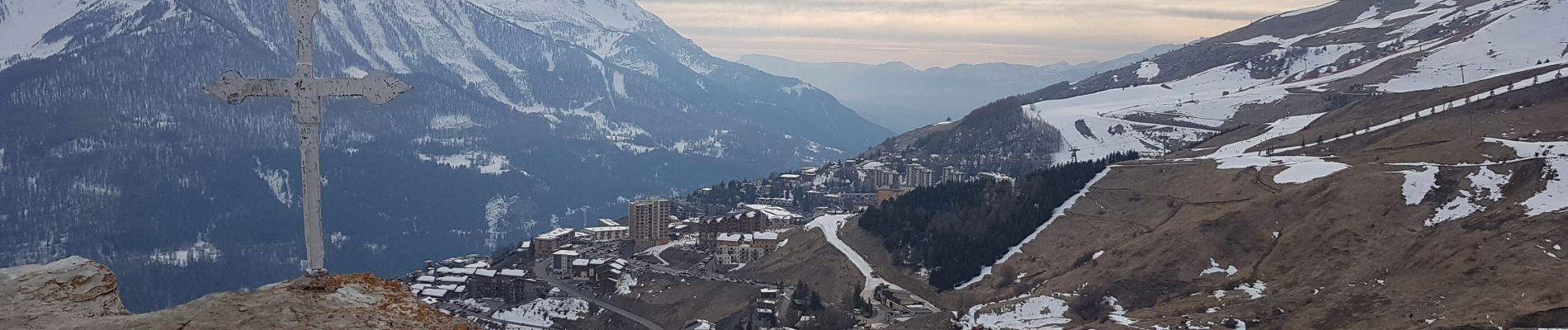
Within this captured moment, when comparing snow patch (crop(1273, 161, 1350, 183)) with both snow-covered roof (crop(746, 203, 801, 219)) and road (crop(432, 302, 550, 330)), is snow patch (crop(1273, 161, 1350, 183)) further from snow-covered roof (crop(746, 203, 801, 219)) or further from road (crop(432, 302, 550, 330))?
snow-covered roof (crop(746, 203, 801, 219))

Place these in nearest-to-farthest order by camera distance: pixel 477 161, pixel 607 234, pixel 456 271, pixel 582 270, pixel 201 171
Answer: pixel 582 270
pixel 456 271
pixel 607 234
pixel 201 171
pixel 477 161

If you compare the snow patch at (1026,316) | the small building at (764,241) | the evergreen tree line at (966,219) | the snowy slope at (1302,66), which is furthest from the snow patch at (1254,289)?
the snowy slope at (1302,66)

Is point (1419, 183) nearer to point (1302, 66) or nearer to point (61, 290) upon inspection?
point (61, 290)

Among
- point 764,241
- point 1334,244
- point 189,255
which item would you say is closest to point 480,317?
point 764,241

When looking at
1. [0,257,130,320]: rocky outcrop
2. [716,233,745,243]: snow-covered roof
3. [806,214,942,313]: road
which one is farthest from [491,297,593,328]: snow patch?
[0,257,130,320]: rocky outcrop

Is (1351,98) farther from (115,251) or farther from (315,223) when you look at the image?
(115,251)

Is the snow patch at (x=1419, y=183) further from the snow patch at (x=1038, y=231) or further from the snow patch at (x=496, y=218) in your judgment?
the snow patch at (x=496, y=218)

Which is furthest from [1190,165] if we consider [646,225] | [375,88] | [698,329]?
[375,88]
